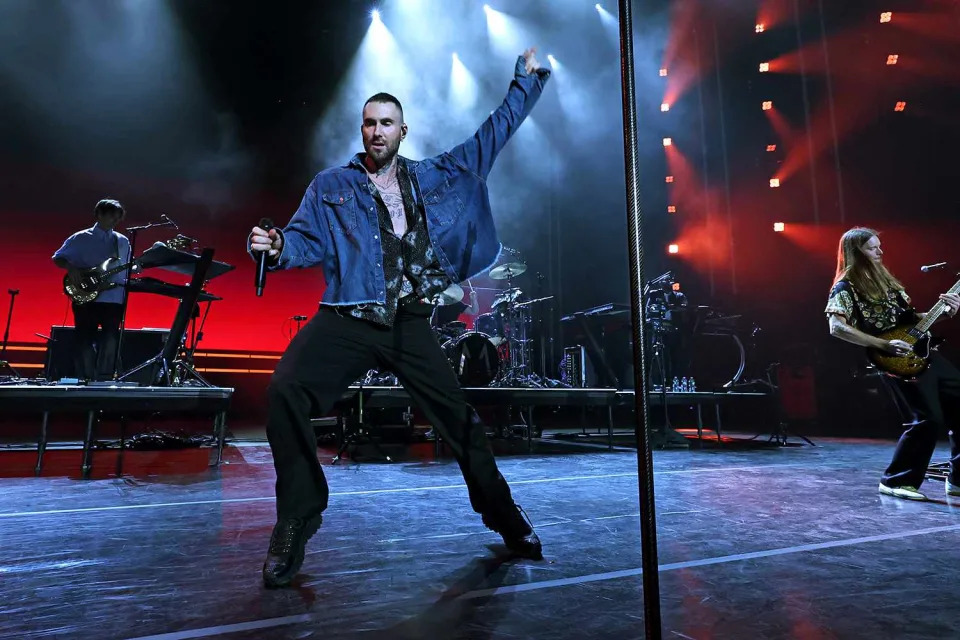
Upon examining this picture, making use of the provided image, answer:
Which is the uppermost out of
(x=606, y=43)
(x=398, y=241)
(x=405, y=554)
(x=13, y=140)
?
(x=606, y=43)

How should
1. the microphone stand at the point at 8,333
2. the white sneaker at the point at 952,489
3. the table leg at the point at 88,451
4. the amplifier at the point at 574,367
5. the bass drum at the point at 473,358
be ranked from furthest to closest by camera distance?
1. the amplifier at the point at 574,367
2. the microphone stand at the point at 8,333
3. the bass drum at the point at 473,358
4. the table leg at the point at 88,451
5. the white sneaker at the point at 952,489

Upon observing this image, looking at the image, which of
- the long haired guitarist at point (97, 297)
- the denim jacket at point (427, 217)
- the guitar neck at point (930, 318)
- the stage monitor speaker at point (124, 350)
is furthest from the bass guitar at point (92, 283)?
the guitar neck at point (930, 318)

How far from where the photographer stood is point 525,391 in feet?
19.5

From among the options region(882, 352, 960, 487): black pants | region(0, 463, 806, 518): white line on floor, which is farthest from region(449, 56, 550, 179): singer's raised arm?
region(882, 352, 960, 487): black pants

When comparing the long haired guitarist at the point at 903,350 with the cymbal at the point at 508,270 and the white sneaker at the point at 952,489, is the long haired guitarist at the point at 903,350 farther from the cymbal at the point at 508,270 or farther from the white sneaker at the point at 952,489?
the cymbal at the point at 508,270

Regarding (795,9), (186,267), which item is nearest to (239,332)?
(186,267)

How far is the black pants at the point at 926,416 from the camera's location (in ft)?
10.9

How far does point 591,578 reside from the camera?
1.83 metres

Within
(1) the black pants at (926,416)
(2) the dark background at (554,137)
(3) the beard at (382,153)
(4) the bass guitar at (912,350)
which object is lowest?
(1) the black pants at (926,416)

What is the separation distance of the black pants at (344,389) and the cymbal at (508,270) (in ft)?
20.3

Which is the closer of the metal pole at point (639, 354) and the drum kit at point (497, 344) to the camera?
the metal pole at point (639, 354)

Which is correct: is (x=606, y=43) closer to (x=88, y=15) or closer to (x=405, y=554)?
(x=88, y=15)

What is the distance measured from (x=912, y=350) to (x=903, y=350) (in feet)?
0.25

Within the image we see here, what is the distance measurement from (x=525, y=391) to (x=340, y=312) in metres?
4.04
